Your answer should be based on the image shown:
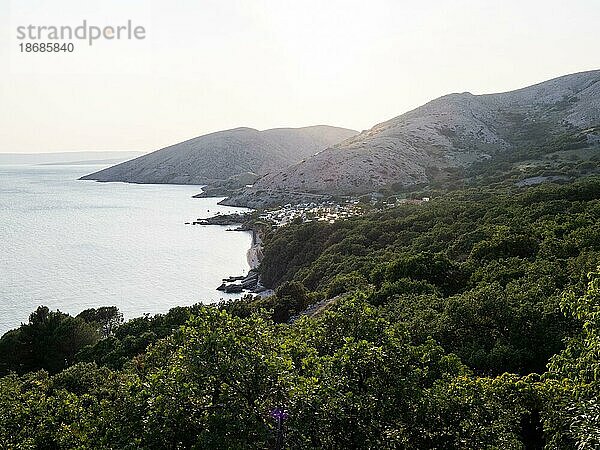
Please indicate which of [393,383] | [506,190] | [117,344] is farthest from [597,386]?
[506,190]

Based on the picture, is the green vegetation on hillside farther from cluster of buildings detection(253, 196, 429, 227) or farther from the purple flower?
cluster of buildings detection(253, 196, 429, 227)

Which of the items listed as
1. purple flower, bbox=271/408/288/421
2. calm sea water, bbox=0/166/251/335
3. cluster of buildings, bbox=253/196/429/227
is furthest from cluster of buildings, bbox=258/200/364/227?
purple flower, bbox=271/408/288/421

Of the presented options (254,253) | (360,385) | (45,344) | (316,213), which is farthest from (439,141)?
(360,385)

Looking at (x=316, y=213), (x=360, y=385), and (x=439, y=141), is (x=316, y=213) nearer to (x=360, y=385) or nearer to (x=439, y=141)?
(x=439, y=141)

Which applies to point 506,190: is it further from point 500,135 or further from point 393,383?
point 500,135

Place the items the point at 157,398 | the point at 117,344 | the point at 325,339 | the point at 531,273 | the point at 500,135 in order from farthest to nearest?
the point at 500,135 < the point at 117,344 < the point at 531,273 < the point at 325,339 < the point at 157,398

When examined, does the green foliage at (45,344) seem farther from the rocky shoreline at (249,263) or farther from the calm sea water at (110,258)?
the rocky shoreline at (249,263)
